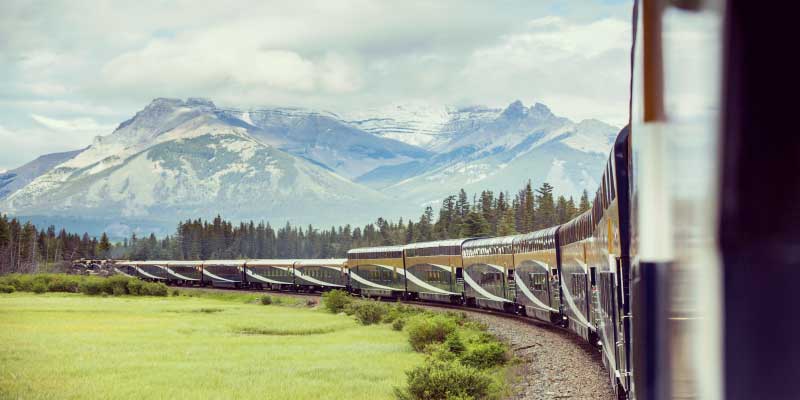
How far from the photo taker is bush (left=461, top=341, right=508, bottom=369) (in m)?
26.7

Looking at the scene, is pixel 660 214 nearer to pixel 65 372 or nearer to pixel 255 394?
pixel 255 394

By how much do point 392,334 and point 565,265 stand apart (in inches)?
657

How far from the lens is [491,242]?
42875 mm

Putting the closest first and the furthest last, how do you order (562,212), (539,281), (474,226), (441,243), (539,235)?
(539,235), (539,281), (441,243), (474,226), (562,212)

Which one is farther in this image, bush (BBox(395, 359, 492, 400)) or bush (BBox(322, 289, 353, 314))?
bush (BBox(322, 289, 353, 314))

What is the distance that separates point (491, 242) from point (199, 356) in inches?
594

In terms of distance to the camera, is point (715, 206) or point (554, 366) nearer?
point (715, 206)

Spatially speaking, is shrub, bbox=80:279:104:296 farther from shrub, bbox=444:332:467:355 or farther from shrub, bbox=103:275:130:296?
shrub, bbox=444:332:467:355

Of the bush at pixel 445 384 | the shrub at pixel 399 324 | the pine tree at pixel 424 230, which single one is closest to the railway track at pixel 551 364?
the bush at pixel 445 384

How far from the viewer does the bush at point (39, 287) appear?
87431 mm

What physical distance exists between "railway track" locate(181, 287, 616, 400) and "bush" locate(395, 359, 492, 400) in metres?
0.79

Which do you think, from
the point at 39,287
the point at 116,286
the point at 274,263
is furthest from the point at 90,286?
the point at 274,263

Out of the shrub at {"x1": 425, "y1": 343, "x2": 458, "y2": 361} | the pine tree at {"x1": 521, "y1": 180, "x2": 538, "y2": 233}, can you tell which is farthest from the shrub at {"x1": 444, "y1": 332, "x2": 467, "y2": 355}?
the pine tree at {"x1": 521, "y1": 180, "x2": 538, "y2": 233}

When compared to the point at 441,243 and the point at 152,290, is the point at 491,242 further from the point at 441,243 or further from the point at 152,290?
the point at 152,290
